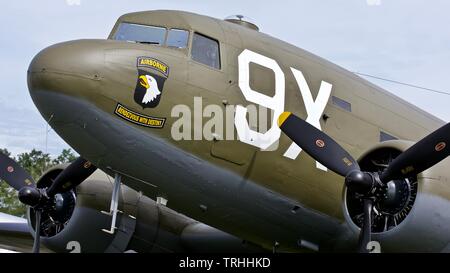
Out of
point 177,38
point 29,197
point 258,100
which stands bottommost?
point 29,197

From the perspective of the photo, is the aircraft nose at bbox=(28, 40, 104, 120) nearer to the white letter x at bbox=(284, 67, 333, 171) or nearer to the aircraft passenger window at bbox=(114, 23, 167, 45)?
the aircraft passenger window at bbox=(114, 23, 167, 45)

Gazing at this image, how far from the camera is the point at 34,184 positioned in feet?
40.5

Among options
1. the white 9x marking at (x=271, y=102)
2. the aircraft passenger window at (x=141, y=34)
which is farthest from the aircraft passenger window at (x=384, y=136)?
the aircraft passenger window at (x=141, y=34)

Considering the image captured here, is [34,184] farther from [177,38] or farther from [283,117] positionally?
[283,117]

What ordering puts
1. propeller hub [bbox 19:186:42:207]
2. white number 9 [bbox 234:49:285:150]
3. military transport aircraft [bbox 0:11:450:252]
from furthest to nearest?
propeller hub [bbox 19:186:42:207] → white number 9 [bbox 234:49:285:150] → military transport aircraft [bbox 0:11:450:252]

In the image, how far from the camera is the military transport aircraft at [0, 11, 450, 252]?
8734mm

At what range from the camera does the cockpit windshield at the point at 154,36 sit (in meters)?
9.66

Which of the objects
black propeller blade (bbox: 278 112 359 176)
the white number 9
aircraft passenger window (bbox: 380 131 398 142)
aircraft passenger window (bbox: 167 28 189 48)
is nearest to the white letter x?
the white number 9

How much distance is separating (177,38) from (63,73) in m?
1.98

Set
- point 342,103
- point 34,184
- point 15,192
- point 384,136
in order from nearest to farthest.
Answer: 1. point 342,103
2. point 384,136
3. point 34,184
4. point 15,192

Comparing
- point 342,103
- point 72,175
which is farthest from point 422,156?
point 72,175

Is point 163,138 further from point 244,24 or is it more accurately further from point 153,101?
point 244,24

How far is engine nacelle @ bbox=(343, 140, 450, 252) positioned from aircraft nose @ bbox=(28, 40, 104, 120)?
404 cm

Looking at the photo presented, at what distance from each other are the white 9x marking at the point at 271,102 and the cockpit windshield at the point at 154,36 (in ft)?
3.07
